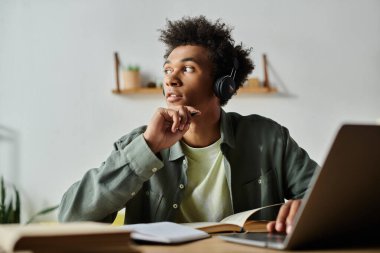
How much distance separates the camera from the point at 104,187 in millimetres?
1233

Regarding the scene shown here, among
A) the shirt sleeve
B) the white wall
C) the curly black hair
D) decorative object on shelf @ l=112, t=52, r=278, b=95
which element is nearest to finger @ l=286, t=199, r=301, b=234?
the shirt sleeve

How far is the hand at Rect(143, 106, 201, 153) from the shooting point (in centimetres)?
127

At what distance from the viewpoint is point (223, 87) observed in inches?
63.9

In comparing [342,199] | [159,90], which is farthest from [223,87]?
[159,90]

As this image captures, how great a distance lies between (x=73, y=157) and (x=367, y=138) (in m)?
3.15

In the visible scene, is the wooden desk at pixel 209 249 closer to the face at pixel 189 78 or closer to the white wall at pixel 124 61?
the face at pixel 189 78

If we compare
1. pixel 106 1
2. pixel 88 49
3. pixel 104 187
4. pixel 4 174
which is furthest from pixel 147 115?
pixel 104 187

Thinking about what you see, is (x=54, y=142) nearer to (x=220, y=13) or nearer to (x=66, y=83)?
(x=66, y=83)

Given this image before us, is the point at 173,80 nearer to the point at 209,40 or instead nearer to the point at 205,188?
the point at 209,40

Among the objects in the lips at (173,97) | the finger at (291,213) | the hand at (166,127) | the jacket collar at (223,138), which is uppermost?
the lips at (173,97)

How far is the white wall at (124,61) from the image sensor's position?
3.65 metres

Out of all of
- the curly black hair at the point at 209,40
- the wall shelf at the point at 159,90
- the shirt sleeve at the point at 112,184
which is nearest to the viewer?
the shirt sleeve at the point at 112,184

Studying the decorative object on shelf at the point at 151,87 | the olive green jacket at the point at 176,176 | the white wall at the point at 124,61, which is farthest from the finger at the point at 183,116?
the white wall at the point at 124,61

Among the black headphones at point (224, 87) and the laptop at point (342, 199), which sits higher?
the black headphones at point (224, 87)
